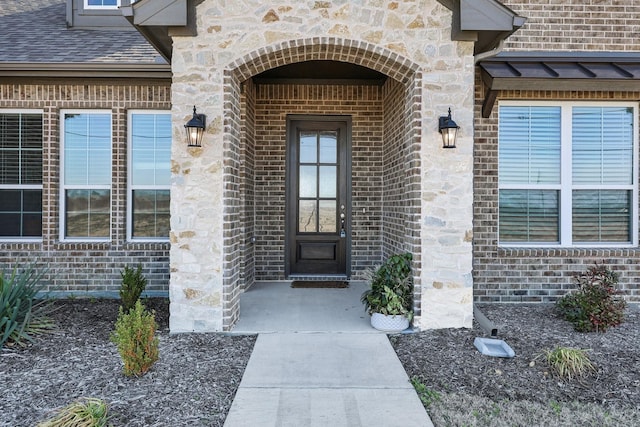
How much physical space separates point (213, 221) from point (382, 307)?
1999 millimetres

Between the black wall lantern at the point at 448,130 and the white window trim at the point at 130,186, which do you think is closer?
the black wall lantern at the point at 448,130

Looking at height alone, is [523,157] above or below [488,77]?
below

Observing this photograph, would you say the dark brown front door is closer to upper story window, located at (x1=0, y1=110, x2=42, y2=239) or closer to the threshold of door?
the threshold of door

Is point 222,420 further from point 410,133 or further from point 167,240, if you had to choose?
point 167,240

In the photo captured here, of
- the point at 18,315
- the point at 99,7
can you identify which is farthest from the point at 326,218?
the point at 99,7

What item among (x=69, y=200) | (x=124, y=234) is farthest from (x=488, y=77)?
(x=69, y=200)

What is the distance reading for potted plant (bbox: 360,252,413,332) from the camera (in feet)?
14.9

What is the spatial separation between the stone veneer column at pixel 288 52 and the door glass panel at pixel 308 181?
2.60 m

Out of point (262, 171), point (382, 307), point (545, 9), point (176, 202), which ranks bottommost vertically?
point (382, 307)

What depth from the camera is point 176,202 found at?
4.42 metres

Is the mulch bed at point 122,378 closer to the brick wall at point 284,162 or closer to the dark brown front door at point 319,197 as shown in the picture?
the brick wall at point 284,162

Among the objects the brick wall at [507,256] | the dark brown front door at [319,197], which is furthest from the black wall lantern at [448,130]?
the dark brown front door at [319,197]

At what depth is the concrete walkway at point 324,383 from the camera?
2.85 metres

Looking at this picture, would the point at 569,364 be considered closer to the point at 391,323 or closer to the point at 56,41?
the point at 391,323
